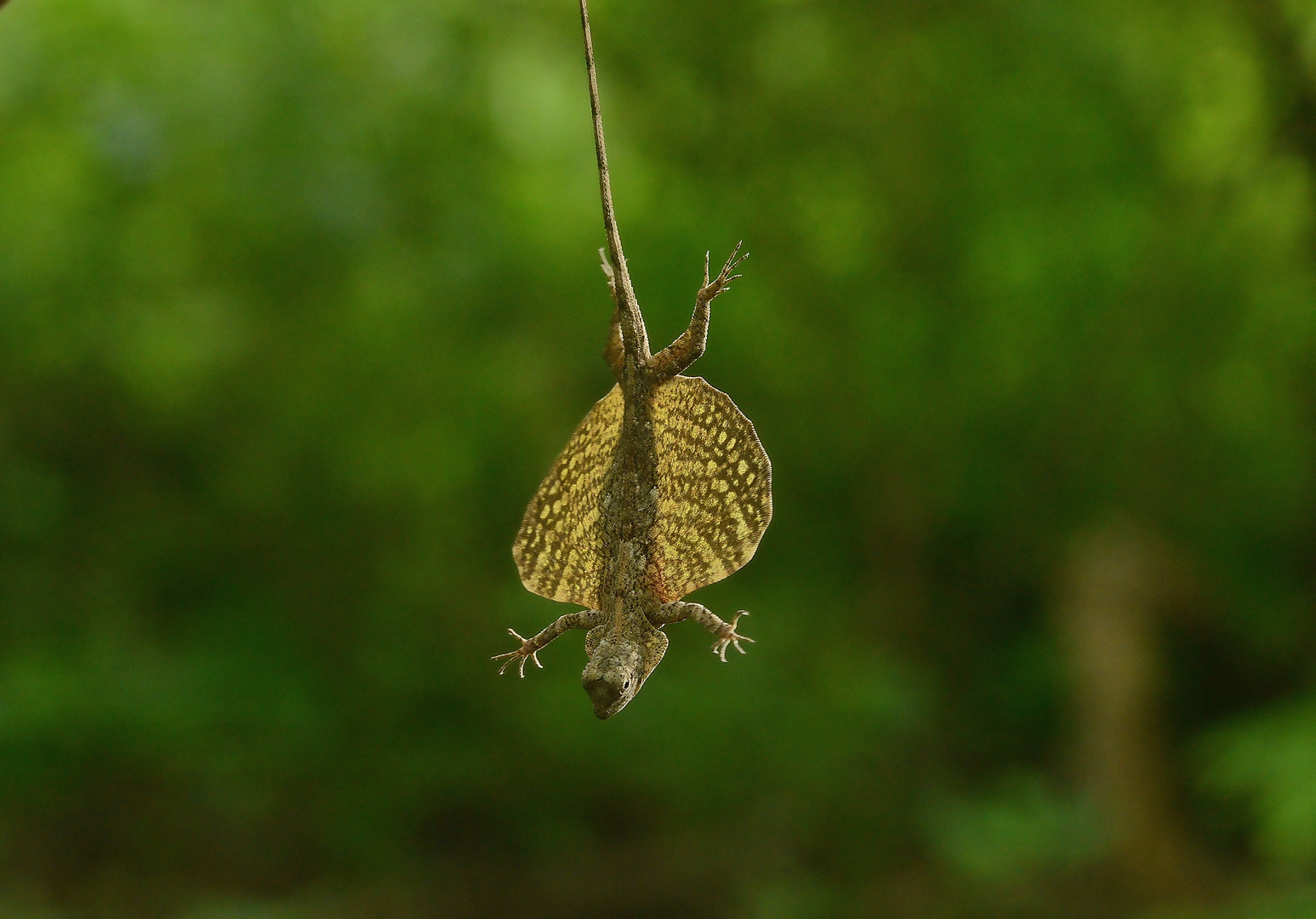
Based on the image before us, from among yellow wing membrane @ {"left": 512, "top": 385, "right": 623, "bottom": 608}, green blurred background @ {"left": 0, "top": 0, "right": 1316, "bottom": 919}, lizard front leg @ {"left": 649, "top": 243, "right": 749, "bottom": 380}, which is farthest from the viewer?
green blurred background @ {"left": 0, "top": 0, "right": 1316, "bottom": 919}

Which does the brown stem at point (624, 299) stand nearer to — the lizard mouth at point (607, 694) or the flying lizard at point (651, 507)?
the flying lizard at point (651, 507)

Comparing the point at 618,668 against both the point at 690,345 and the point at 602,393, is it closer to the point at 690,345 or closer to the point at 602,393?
the point at 690,345

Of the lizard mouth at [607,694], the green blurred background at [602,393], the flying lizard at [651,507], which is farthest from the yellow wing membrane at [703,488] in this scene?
the green blurred background at [602,393]

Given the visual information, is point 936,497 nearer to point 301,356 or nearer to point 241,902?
point 301,356

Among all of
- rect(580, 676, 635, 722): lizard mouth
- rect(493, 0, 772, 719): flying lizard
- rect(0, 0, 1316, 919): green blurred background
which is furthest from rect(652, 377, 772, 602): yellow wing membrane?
rect(0, 0, 1316, 919): green blurred background

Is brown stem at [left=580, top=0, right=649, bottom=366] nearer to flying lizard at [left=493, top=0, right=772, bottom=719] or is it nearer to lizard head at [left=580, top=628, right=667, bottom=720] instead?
flying lizard at [left=493, top=0, right=772, bottom=719]

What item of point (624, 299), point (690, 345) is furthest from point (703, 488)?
point (624, 299)

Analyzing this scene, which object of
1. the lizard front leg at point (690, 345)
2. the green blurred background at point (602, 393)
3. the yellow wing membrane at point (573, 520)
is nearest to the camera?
the lizard front leg at point (690, 345)
